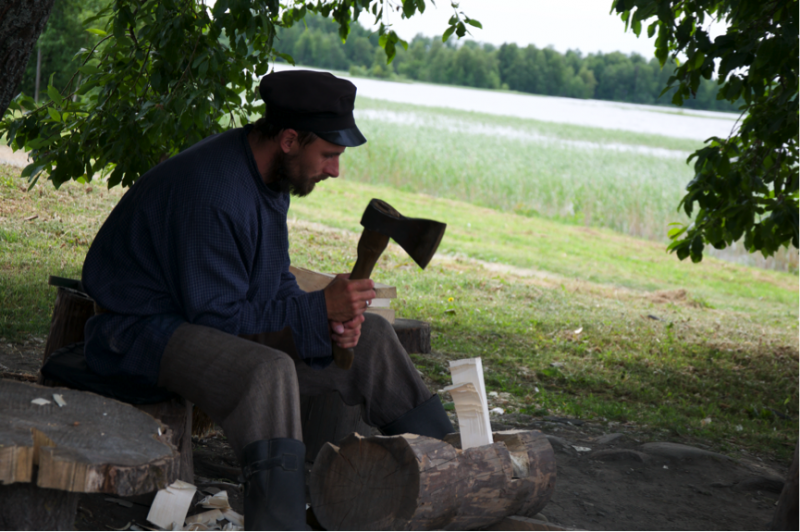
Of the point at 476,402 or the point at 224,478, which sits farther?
the point at 224,478

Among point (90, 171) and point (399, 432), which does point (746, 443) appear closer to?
point (399, 432)

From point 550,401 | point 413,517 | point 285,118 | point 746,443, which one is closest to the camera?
point 413,517

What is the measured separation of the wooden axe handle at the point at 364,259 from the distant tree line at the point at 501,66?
178ft

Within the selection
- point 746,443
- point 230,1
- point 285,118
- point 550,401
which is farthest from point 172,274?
point 746,443

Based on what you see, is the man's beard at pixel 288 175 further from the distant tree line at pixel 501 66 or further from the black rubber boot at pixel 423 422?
the distant tree line at pixel 501 66

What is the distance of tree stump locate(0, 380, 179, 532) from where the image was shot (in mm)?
1600

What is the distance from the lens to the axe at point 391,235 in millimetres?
2240

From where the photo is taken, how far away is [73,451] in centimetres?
166

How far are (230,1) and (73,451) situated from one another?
94.3 inches

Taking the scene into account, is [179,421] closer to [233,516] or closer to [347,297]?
[233,516]

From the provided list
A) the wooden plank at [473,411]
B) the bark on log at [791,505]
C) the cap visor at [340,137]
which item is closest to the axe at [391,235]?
the cap visor at [340,137]

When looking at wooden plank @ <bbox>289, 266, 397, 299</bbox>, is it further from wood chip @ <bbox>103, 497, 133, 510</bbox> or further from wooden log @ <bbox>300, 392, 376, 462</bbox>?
wood chip @ <bbox>103, 497, 133, 510</bbox>

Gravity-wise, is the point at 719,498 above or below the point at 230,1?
below

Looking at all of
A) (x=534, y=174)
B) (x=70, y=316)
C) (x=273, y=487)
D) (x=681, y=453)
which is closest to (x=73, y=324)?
(x=70, y=316)
